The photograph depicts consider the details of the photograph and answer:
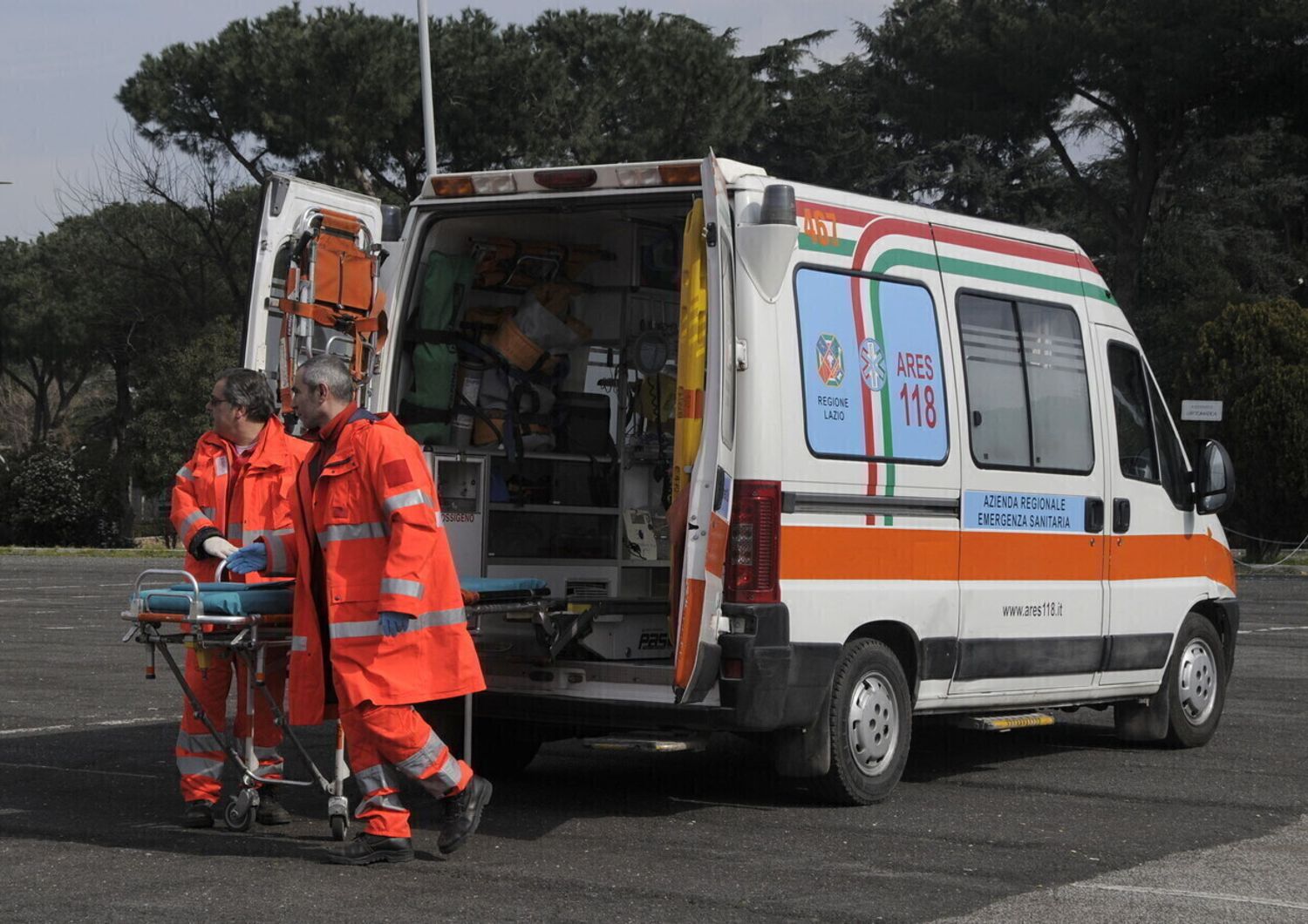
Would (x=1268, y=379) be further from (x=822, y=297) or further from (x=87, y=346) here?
(x=87, y=346)

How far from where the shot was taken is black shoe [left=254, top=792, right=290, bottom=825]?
7.54 meters

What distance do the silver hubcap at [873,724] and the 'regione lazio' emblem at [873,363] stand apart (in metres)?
1.18

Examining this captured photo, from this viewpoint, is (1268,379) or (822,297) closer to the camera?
(822,297)

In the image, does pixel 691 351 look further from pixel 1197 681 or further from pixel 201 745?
pixel 1197 681

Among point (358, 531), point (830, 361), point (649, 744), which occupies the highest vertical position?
point (830, 361)

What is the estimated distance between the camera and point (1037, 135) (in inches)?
1432

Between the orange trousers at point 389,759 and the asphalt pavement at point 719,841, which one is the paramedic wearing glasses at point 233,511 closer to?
the asphalt pavement at point 719,841

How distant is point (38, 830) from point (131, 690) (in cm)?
537

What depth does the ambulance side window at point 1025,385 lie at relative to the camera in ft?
28.1

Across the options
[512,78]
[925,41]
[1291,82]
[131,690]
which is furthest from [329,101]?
[131,690]

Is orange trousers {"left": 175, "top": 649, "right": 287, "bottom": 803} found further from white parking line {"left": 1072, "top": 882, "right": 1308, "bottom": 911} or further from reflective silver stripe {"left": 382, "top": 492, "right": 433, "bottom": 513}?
white parking line {"left": 1072, "top": 882, "right": 1308, "bottom": 911}

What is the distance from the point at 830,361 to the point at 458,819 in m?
2.33

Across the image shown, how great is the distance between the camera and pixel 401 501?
673 cm

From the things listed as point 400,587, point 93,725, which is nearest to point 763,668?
point 400,587
